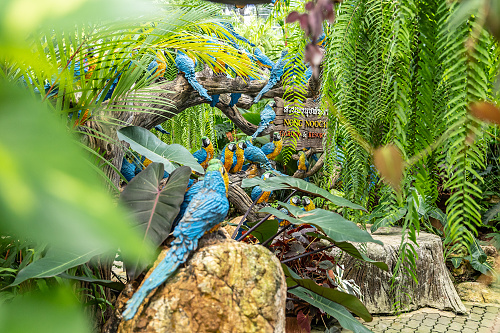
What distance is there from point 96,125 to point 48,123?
5.14 feet

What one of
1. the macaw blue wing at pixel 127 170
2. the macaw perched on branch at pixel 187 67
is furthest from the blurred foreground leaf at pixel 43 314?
the macaw perched on branch at pixel 187 67

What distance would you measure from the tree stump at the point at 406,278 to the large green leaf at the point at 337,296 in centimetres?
61

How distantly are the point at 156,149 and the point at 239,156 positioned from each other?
1.88m

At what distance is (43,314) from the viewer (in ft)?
0.35

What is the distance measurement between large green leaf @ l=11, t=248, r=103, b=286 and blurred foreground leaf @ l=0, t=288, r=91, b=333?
1.08m

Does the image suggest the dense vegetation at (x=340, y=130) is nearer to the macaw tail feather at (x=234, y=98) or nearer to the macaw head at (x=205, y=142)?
the macaw head at (x=205, y=142)

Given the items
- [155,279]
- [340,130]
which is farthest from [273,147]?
[340,130]

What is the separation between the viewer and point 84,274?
4.76ft

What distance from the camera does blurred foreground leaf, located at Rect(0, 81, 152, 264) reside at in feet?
0.27

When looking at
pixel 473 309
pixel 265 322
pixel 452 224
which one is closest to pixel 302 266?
pixel 265 322

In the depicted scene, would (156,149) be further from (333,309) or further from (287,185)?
(333,309)

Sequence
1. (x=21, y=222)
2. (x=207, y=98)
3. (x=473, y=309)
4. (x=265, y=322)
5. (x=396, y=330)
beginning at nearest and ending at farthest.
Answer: (x=21, y=222) → (x=265, y=322) → (x=396, y=330) → (x=473, y=309) → (x=207, y=98)

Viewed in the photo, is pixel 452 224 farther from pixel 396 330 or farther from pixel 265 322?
pixel 396 330

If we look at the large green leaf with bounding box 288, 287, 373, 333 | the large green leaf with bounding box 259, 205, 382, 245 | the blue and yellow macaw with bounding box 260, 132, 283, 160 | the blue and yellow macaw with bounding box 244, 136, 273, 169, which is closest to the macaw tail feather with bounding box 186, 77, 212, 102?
the blue and yellow macaw with bounding box 244, 136, 273, 169
